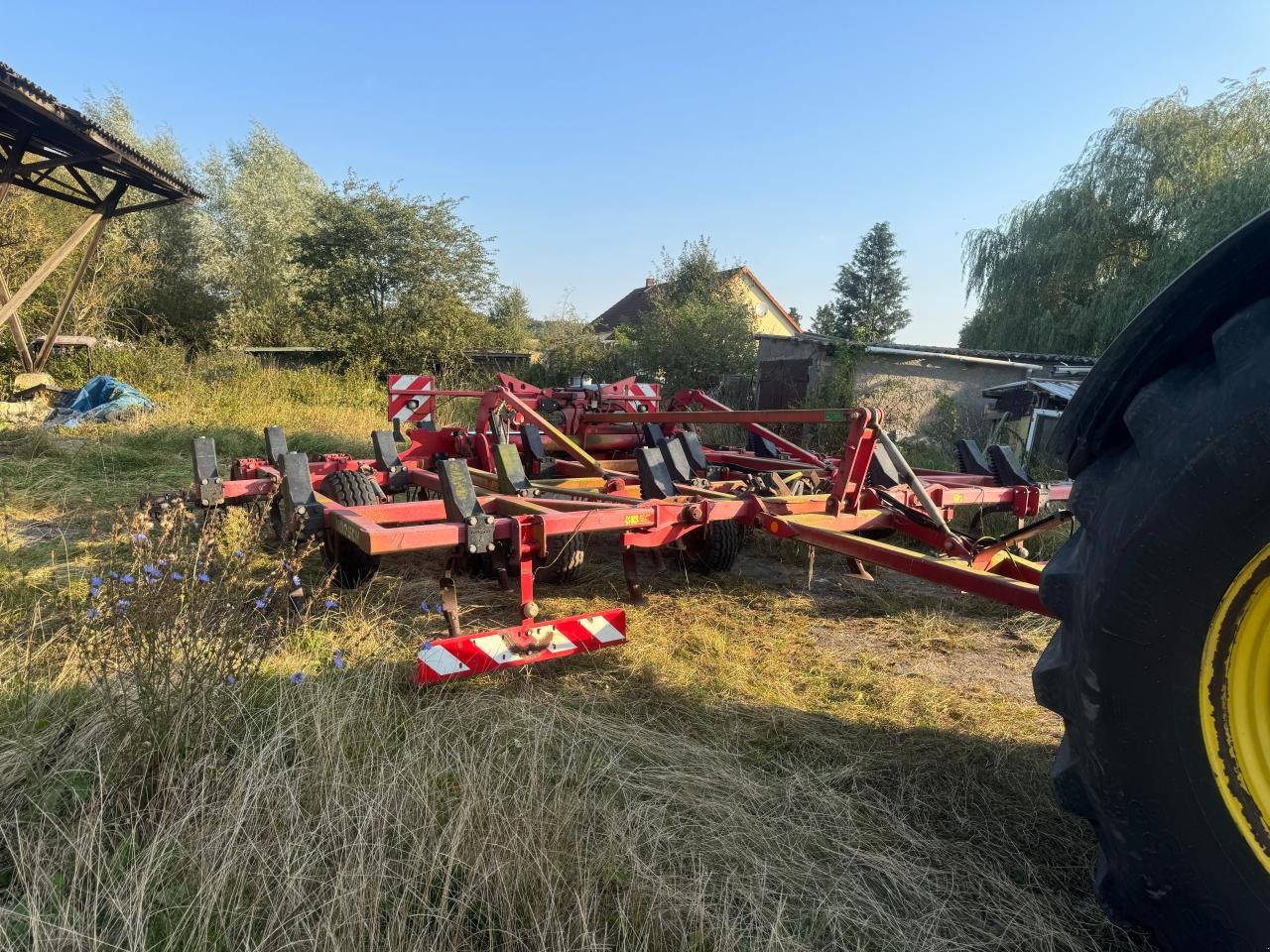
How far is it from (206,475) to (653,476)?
8.71 feet

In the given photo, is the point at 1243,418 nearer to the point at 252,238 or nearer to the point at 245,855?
the point at 245,855

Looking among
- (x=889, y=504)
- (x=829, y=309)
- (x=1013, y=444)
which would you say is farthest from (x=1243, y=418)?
(x=829, y=309)

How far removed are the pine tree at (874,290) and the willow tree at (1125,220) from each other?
22.7 metres

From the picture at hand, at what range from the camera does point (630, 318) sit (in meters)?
39.4

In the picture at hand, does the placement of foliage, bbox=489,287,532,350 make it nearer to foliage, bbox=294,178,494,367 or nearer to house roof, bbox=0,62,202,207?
foliage, bbox=294,178,494,367

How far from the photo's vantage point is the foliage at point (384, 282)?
17.8 meters

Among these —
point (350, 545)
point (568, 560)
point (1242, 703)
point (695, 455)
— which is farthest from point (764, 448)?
point (1242, 703)

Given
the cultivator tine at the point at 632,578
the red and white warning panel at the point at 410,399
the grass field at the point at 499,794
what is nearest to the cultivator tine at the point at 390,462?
the grass field at the point at 499,794

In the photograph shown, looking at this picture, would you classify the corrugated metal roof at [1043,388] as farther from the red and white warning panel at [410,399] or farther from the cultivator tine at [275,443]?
the cultivator tine at [275,443]

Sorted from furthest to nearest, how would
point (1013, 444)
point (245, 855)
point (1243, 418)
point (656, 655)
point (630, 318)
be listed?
point (630, 318) → point (1013, 444) → point (656, 655) → point (245, 855) → point (1243, 418)

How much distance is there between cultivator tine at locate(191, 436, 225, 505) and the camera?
13.6ft

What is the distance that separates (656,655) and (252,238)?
82.8ft

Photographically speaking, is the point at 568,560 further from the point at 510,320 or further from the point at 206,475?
the point at 510,320

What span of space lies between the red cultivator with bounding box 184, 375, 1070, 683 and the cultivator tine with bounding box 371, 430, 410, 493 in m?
0.01
